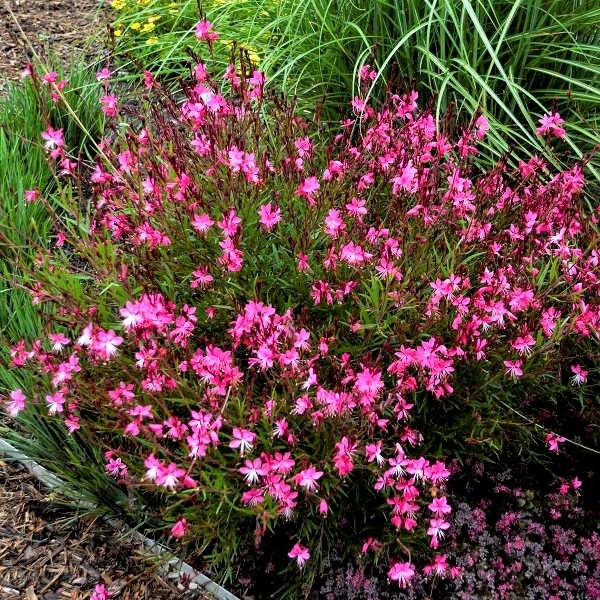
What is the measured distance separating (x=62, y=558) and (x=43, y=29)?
4.37 m

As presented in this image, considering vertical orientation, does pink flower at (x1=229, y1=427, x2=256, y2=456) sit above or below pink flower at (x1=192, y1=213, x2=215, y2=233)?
below

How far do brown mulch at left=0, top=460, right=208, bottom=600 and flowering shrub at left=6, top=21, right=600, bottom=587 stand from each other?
23cm

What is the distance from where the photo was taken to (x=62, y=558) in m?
2.61

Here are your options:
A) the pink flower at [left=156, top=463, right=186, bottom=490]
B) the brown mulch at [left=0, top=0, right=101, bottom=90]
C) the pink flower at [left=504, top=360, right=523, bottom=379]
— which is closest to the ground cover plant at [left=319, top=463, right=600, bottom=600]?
the pink flower at [left=504, top=360, right=523, bottom=379]

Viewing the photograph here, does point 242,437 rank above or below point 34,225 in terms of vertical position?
below

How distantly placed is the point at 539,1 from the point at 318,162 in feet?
4.76

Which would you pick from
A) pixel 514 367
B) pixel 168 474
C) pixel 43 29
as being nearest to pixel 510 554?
pixel 514 367

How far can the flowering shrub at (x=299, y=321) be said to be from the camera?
2.14 meters

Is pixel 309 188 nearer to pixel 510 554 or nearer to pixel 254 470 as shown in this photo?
pixel 254 470

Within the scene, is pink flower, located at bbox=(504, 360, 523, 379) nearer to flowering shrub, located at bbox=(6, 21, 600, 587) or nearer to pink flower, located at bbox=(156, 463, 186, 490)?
flowering shrub, located at bbox=(6, 21, 600, 587)

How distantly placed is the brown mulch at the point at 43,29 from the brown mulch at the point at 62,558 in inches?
131

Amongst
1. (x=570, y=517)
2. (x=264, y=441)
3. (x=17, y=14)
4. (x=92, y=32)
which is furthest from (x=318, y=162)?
(x=17, y=14)

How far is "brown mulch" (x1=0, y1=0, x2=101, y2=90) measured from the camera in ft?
17.2

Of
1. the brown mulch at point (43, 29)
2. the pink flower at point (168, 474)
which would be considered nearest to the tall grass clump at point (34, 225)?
the brown mulch at point (43, 29)
